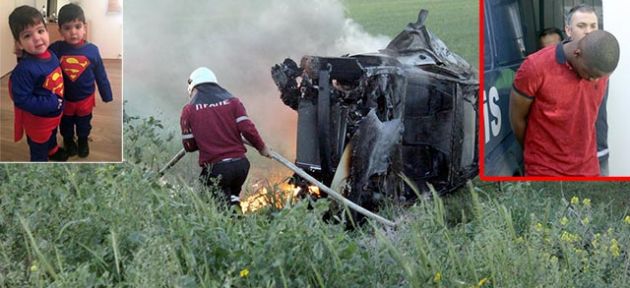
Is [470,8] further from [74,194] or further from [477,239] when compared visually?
[74,194]

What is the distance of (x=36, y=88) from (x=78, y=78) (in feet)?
0.72

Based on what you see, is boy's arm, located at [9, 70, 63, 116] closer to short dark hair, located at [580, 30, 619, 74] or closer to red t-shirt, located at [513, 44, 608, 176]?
red t-shirt, located at [513, 44, 608, 176]

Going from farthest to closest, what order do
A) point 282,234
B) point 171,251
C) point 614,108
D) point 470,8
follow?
1. point 470,8
2. point 614,108
3. point 282,234
4. point 171,251

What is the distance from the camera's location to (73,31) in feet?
18.7

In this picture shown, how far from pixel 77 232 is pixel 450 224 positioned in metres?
2.03

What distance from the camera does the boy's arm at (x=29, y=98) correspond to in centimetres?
566

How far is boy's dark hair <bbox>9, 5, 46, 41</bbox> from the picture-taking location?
5625 mm

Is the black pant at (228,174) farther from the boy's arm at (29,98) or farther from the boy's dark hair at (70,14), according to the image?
the boy's dark hair at (70,14)

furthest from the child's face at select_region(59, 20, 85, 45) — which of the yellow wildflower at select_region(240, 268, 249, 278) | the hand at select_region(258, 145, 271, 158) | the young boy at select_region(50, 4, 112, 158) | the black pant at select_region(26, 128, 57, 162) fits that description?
the yellow wildflower at select_region(240, 268, 249, 278)

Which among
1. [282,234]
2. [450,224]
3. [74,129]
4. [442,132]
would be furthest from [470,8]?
[74,129]

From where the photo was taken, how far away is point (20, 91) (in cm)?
568

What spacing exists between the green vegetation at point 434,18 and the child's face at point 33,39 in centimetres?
158

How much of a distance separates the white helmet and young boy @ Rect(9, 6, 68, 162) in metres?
0.68

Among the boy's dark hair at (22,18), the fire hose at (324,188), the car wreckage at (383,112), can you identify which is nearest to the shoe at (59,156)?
the boy's dark hair at (22,18)
